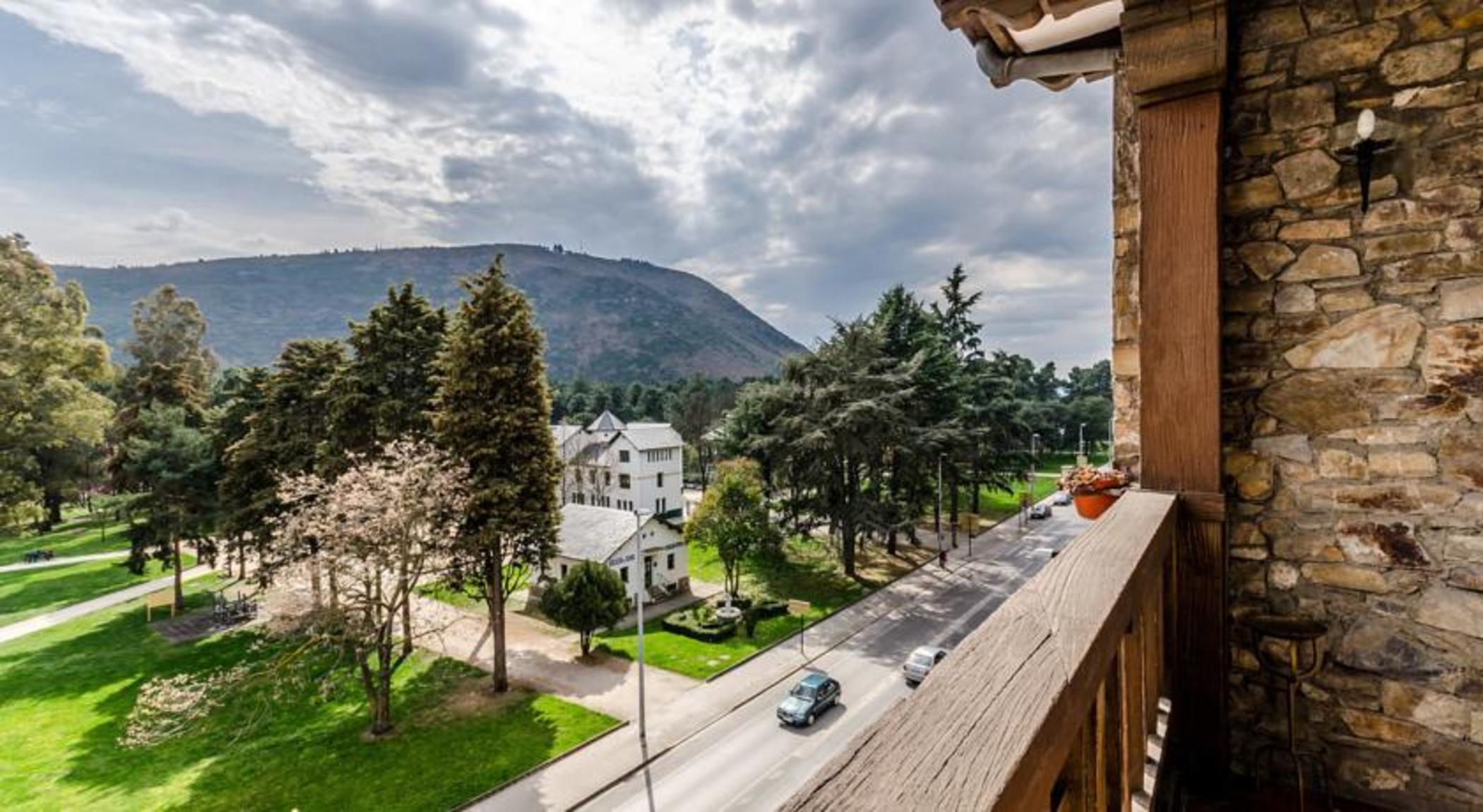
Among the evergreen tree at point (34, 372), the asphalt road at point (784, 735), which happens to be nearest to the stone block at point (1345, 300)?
the asphalt road at point (784, 735)

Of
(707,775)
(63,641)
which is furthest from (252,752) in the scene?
(63,641)

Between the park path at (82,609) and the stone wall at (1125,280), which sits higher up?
the stone wall at (1125,280)

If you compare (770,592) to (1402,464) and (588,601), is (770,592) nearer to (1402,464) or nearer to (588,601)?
(588,601)

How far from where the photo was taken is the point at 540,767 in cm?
958

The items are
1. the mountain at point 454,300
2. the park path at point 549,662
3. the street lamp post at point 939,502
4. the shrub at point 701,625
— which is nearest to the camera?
the park path at point 549,662

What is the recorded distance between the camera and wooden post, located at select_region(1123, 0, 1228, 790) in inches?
81.3

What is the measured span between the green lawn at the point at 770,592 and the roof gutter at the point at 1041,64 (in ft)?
39.1

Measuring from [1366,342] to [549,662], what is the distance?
14.4m

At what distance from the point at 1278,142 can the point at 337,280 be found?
22369 centimetres

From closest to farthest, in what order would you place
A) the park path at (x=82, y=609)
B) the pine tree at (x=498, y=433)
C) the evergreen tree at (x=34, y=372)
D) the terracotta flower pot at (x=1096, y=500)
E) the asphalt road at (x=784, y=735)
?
the terracotta flower pot at (x=1096, y=500) → the asphalt road at (x=784, y=735) → the pine tree at (x=498, y=433) → the evergreen tree at (x=34, y=372) → the park path at (x=82, y=609)

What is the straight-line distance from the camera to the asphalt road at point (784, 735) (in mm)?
8523

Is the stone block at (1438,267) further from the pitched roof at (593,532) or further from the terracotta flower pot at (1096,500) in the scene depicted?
the pitched roof at (593,532)

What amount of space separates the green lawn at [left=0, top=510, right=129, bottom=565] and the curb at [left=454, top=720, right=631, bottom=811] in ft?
81.7

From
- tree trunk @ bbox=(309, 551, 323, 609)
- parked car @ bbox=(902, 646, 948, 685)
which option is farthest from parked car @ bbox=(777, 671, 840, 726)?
tree trunk @ bbox=(309, 551, 323, 609)
